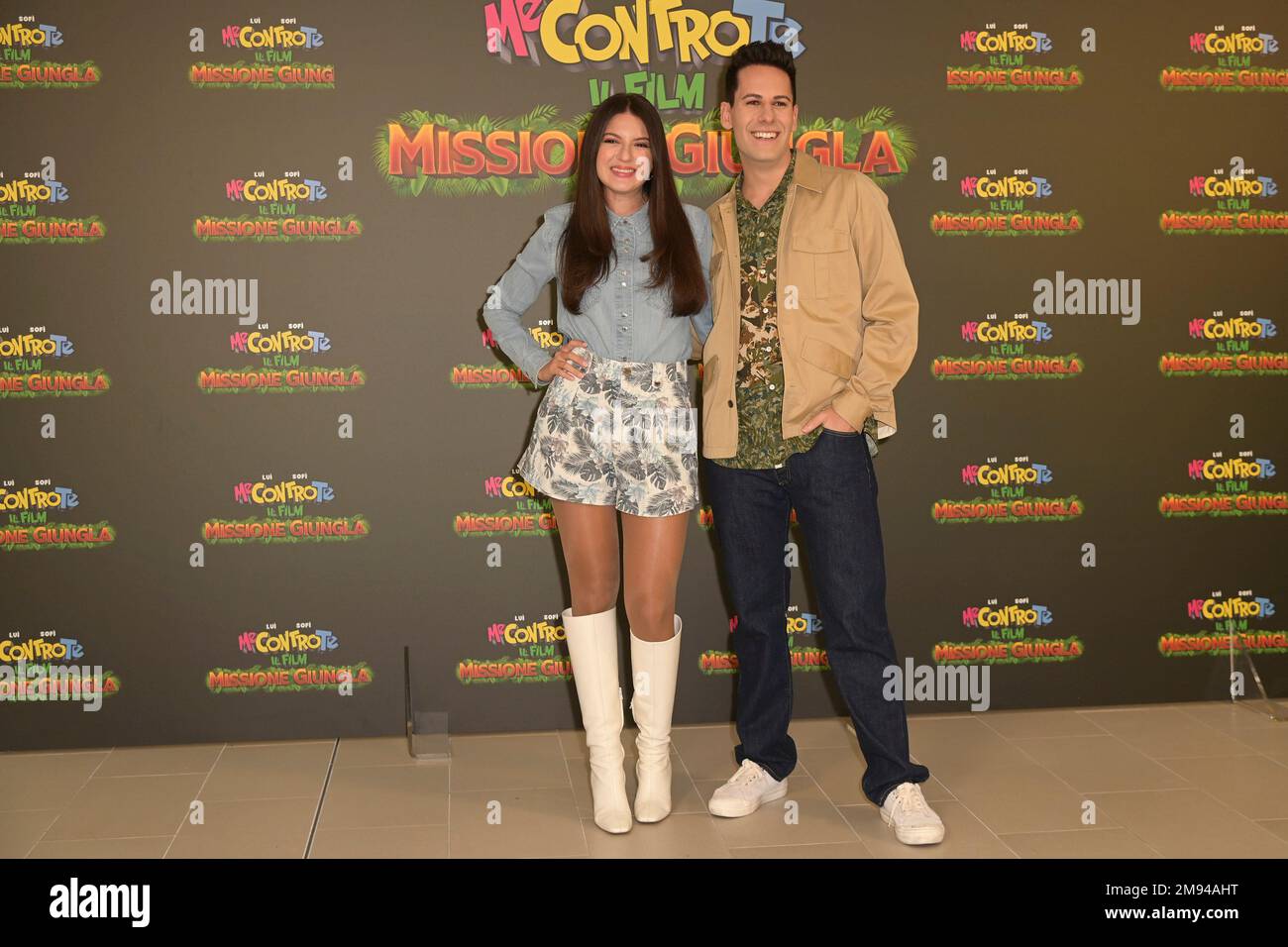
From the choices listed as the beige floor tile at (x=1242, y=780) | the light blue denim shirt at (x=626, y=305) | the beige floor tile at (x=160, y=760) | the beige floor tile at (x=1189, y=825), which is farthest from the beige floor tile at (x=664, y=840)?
the beige floor tile at (x=1242, y=780)

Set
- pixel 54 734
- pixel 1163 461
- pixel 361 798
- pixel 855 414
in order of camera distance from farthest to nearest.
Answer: pixel 1163 461
pixel 54 734
pixel 361 798
pixel 855 414

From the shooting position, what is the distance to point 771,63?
298cm

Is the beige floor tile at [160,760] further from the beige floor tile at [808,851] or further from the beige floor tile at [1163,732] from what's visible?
the beige floor tile at [1163,732]

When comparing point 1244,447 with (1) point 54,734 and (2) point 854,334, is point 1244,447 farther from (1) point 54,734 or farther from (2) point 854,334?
(1) point 54,734

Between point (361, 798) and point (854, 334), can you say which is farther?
point (361, 798)

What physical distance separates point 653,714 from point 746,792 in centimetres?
33

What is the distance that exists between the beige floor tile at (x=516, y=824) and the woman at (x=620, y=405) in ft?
0.40

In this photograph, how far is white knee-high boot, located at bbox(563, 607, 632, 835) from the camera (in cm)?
306

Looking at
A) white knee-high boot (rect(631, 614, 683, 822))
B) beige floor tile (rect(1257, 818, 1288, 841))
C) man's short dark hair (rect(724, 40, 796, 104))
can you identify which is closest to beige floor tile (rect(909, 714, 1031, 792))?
beige floor tile (rect(1257, 818, 1288, 841))

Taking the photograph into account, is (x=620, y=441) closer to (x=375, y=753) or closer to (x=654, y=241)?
(x=654, y=241)

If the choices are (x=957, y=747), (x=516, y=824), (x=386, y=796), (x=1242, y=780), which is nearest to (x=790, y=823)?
(x=516, y=824)

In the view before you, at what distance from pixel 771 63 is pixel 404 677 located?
2.07m

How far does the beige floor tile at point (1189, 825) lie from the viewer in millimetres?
2889

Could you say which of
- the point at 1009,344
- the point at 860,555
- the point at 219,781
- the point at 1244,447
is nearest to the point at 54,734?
the point at 219,781
